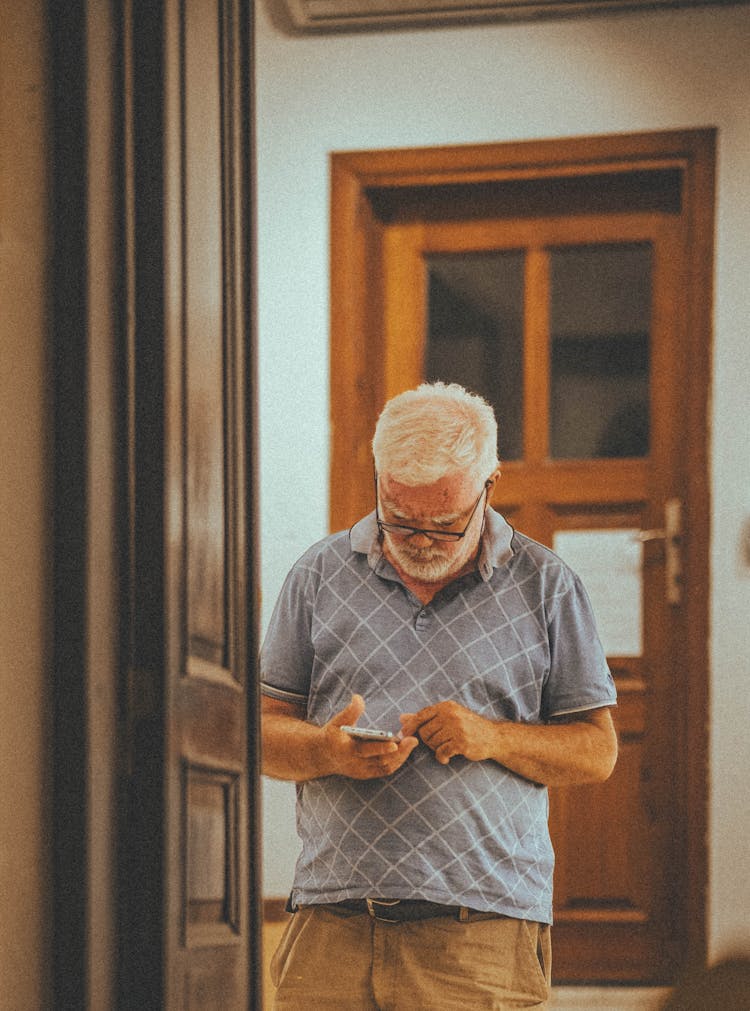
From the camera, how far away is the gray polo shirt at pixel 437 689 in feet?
5.00

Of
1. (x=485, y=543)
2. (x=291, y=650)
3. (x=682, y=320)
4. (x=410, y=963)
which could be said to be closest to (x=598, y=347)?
(x=682, y=320)

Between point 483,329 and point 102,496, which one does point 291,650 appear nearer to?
point 102,496

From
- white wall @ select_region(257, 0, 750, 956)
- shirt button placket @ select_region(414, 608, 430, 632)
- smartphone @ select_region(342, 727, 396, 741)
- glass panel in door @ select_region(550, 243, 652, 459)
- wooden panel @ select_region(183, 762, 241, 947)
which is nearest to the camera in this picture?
wooden panel @ select_region(183, 762, 241, 947)

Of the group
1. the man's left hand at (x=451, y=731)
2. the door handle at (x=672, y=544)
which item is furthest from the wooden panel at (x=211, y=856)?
the door handle at (x=672, y=544)

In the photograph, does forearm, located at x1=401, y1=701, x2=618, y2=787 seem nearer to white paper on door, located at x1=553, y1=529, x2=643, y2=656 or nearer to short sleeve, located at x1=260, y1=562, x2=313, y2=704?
short sleeve, located at x1=260, y1=562, x2=313, y2=704

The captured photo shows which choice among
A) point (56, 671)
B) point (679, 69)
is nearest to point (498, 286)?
point (679, 69)

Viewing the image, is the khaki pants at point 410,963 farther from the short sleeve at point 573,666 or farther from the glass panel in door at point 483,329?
the glass panel in door at point 483,329

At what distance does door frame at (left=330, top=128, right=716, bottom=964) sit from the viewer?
2.90 metres

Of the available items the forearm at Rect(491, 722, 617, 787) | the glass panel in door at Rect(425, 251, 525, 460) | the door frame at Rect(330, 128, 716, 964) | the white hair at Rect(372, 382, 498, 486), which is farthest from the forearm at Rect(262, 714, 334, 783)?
the glass panel in door at Rect(425, 251, 525, 460)

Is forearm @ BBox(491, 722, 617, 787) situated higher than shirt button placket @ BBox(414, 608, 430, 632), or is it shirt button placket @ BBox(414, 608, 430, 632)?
shirt button placket @ BBox(414, 608, 430, 632)

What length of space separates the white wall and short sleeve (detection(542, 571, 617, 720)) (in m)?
1.42

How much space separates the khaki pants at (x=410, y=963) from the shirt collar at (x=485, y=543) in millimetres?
456

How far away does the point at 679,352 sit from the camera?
2984 millimetres

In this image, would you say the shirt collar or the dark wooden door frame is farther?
the shirt collar
